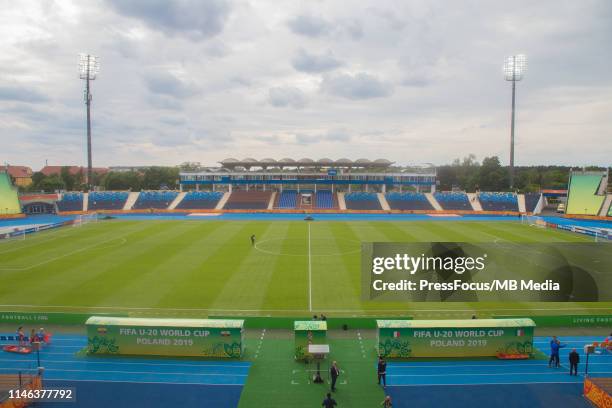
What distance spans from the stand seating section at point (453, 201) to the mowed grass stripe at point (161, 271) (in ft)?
153

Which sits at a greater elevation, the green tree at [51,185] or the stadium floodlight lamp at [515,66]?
the stadium floodlight lamp at [515,66]

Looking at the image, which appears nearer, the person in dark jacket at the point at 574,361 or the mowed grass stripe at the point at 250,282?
the person in dark jacket at the point at 574,361

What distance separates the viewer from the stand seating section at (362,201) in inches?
2960

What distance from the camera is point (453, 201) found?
7769 centimetres

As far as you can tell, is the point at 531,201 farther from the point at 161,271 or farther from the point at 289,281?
the point at 161,271

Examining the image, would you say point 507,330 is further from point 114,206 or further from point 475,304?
point 114,206

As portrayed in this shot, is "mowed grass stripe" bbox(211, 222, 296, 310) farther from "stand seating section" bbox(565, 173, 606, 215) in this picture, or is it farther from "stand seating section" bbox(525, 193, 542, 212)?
"stand seating section" bbox(525, 193, 542, 212)

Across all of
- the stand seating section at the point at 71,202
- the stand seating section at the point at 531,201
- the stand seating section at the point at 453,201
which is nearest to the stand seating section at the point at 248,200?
the stand seating section at the point at 71,202

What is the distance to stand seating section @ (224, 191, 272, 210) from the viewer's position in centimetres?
7575

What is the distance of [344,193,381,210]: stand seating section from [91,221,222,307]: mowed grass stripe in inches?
1367

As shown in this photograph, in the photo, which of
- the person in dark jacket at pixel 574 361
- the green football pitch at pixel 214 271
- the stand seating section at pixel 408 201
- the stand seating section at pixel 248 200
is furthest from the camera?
the stand seating section at pixel 248 200

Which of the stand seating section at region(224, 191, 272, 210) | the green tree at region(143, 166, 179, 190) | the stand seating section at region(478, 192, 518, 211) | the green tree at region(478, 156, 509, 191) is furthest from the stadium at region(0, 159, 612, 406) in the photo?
the green tree at region(143, 166, 179, 190)

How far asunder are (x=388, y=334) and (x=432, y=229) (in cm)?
3713

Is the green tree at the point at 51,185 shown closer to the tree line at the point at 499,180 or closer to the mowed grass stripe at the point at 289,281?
the mowed grass stripe at the point at 289,281
